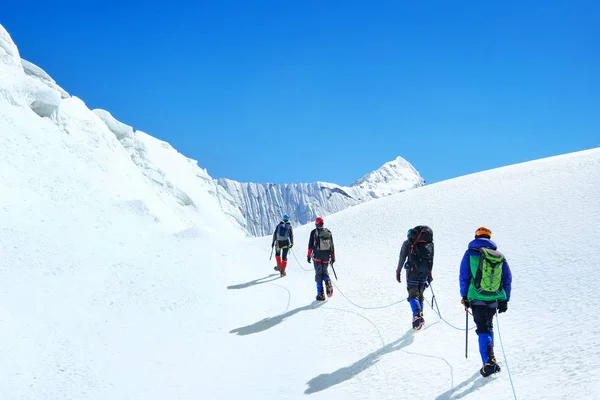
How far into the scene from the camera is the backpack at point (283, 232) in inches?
710

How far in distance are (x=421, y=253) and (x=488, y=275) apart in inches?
114

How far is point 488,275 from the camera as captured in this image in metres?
7.16

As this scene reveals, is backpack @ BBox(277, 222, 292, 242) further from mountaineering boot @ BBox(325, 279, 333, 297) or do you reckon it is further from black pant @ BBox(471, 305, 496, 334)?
black pant @ BBox(471, 305, 496, 334)

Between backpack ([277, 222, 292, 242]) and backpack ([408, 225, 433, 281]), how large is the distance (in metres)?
8.48

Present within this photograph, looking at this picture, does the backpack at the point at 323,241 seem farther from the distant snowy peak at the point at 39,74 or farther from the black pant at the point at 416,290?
the distant snowy peak at the point at 39,74

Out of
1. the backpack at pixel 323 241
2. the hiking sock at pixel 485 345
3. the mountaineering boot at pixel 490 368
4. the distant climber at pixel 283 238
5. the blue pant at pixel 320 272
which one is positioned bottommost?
the mountaineering boot at pixel 490 368

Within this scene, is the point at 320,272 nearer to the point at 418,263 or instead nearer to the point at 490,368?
the point at 418,263

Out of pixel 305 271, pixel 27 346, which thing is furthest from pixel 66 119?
pixel 27 346

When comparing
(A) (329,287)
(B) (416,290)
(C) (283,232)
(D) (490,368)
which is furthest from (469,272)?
(C) (283,232)

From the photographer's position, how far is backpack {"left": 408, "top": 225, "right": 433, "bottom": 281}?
1000 centimetres

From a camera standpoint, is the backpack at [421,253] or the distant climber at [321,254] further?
the distant climber at [321,254]

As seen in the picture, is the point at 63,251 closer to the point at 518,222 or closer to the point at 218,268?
the point at 218,268

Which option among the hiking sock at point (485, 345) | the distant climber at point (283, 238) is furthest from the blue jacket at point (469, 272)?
the distant climber at point (283, 238)

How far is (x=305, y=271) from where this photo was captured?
63.0 feet
